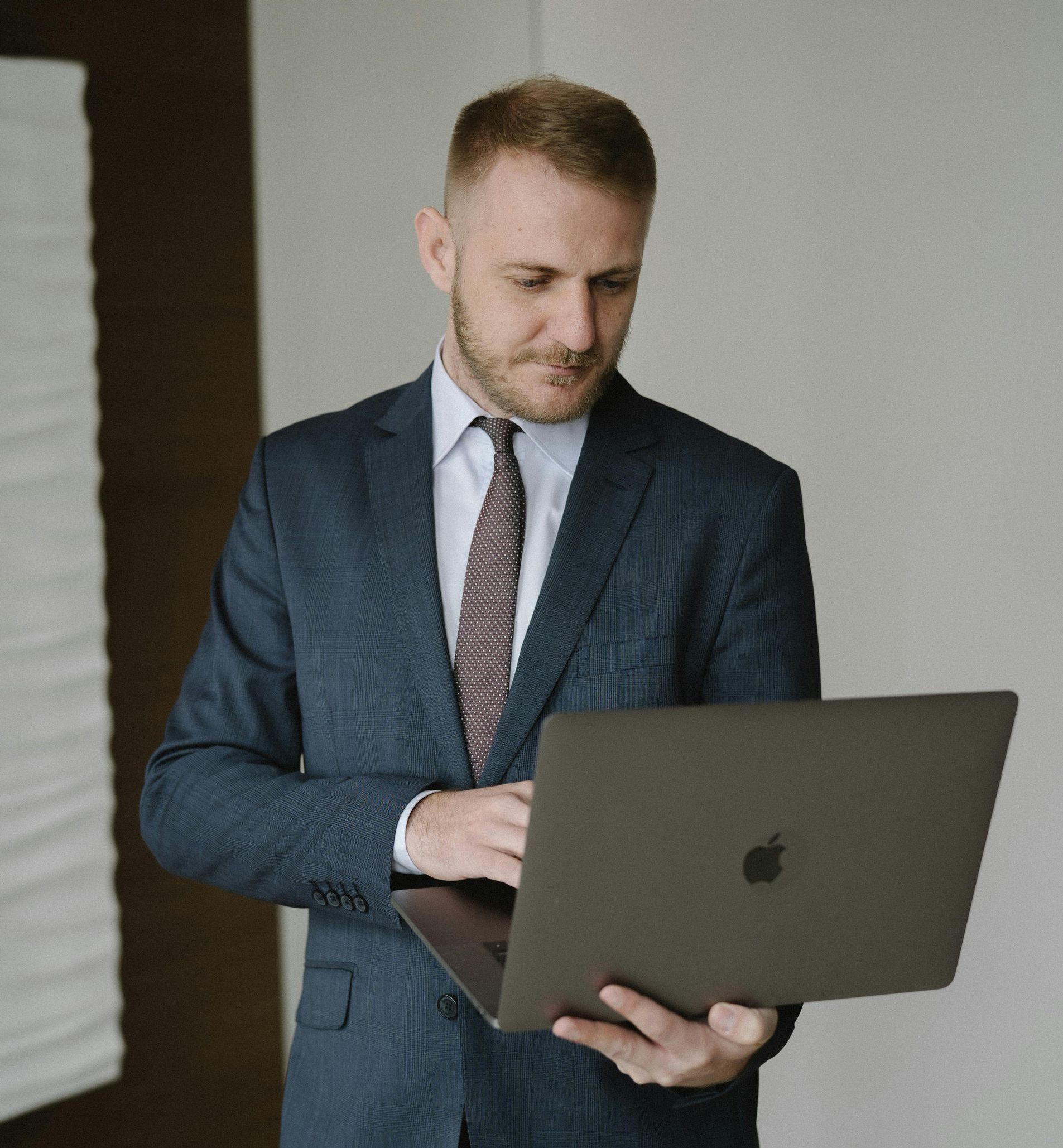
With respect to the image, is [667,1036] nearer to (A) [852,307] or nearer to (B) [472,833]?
(B) [472,833]

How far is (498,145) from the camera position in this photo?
62.1 inches

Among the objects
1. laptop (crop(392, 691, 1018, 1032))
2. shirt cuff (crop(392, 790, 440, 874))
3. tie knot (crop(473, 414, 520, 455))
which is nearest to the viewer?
laptop (crop(392, 691, 1018, 1032))

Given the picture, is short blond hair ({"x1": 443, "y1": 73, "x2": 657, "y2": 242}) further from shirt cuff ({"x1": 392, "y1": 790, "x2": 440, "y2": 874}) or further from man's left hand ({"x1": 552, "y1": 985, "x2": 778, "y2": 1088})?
man's left hand ({"x1": 552, "y1": 985, "x2": 778, "y2": 1088})

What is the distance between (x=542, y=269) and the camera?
5.12 feet

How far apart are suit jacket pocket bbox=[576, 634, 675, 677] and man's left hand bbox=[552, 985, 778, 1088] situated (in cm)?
45

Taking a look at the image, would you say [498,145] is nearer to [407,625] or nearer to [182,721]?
[407,625]

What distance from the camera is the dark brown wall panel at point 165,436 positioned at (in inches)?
97.4

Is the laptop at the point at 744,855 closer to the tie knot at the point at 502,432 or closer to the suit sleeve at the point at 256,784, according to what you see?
the suit sleeve at the point at 256,784

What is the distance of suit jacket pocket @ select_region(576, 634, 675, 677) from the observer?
1.52 metres

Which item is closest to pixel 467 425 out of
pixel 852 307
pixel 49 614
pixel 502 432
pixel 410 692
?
pixel 502 432

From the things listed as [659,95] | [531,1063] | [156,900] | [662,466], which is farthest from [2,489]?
[659,95]

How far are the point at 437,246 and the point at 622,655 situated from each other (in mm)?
633

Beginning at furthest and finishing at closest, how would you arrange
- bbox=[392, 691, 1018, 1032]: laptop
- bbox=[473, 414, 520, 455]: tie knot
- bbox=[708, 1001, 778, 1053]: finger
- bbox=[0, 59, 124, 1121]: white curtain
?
bbox=[0, 59, 124, 1121]: white curtain → bbox=[473, 414, 520, 455]: tie knot → bbox=[708, 1001, 778, 1053]: finger → bbox=[392, 691, 1018, 1032]: laptop

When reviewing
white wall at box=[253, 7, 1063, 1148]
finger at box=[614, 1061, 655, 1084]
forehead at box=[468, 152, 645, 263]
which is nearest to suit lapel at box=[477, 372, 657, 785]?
forehead at box=[468, 152, 645, 263]
